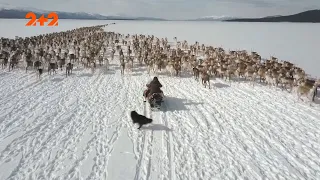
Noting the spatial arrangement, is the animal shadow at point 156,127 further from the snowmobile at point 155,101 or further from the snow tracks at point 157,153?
the snowmobile at point 155,101

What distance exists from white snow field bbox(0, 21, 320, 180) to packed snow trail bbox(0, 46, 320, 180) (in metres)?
0.03

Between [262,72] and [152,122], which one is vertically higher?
[262,72]

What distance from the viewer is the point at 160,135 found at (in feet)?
30.0

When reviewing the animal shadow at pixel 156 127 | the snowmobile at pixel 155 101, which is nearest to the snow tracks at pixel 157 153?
the animal shadow at pixel 156 127

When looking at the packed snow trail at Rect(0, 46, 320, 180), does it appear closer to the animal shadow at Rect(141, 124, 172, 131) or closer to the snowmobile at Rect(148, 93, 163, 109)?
the animal shadow at Rect(141, 124, 172, 131)

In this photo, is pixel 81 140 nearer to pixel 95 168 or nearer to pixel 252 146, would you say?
pixel 95 168

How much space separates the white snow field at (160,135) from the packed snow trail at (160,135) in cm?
3

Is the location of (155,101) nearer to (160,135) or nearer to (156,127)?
(156,127)

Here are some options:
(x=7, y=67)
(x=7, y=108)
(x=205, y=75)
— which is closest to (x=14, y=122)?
(x=7, y=108)

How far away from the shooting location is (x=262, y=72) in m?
15.5

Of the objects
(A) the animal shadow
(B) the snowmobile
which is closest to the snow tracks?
(A) the animal shadow

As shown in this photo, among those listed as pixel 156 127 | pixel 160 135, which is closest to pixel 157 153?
pixel 160 135

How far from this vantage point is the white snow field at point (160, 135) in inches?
285

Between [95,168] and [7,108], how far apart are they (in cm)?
604
